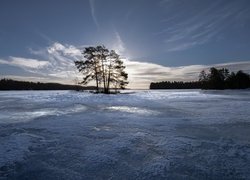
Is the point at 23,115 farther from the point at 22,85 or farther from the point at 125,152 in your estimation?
the point at 22,85

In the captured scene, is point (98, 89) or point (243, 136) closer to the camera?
point (243, 136)

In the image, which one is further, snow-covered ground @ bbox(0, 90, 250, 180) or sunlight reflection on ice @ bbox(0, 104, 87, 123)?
sunlight reflection on ice @ bbox(0, 104, 87, 123)

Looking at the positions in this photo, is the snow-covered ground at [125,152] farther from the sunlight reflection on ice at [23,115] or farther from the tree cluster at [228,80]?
the tree cluster at [228,80]

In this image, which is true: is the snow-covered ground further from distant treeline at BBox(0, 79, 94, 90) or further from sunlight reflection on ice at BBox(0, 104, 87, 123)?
distant treeline at BBox(0, 79, 94, 90)

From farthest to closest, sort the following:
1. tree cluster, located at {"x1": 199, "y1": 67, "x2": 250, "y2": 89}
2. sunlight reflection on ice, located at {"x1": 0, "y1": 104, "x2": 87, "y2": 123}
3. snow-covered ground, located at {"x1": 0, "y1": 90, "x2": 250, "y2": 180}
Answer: tree cluster, located at {"x1": 199, "y1": 67, "x2": 250, "y2": 89}
sunlight reflection on ice, located at {"x1": 0, "y1": 104, "x2": 87, "y2": 123}
snow-covered ground, located at {"x1": 0, "y1": 90, "x2": 250, "y2": 180}

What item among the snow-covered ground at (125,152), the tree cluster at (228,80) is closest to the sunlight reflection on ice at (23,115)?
the snow-covered ground at (125,152)

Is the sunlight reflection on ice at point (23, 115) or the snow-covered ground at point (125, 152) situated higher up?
the sunlight reflection on ice at point (23, 115)

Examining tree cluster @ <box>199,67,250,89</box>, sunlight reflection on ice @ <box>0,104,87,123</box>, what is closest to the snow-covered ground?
sunlight reflection on ice @ <box>0,104,87,123</box>

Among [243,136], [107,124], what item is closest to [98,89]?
[107,124]

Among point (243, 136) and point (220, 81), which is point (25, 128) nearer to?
point (243, 136)

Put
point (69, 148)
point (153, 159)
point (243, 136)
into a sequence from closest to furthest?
point (153, 159), point (69, 148), point (243, 136)

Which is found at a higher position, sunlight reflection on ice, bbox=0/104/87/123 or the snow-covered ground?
sunlight reflection on ice, bbox=0/104/87/123

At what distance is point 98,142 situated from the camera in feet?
16.2

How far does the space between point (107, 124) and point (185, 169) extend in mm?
→ 4129
